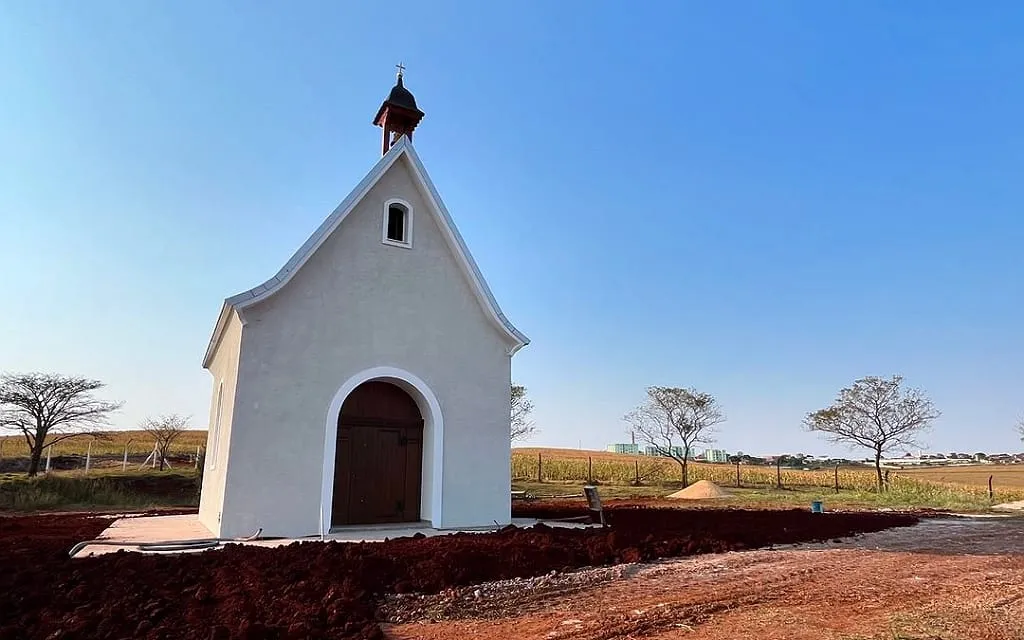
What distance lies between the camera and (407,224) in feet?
43.8

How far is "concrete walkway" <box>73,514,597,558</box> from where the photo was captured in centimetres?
944

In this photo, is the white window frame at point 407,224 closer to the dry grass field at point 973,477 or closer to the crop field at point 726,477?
the crop field at point 726,477

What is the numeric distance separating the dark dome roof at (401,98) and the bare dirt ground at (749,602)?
10.9m

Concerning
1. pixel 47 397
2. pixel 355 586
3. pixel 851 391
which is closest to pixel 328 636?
pixel 355 586

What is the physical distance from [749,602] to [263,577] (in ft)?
18.2

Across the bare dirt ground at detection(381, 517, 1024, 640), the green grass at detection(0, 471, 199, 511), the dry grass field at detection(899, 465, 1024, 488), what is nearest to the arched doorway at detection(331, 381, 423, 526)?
the bare dirt ground at detection(381, 517, 1024, 640)

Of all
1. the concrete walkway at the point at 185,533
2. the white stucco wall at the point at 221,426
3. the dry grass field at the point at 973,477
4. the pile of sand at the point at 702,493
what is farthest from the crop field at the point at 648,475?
the concrete walkway at the point at 185,533

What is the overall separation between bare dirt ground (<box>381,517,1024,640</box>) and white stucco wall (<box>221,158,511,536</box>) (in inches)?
187

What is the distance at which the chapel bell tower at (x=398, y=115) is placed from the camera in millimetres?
14586

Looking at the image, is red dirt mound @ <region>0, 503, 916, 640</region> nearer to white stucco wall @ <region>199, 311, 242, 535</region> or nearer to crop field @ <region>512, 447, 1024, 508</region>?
white stucco wall @ <region>199, 311, 242, 535</region>

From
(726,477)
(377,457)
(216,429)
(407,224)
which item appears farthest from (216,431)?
(726,477)

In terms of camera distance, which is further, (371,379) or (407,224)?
(407,224)

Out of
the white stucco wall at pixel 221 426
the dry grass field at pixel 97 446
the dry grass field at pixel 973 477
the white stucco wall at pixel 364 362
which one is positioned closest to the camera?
the white stucco wall at pixel 364 362

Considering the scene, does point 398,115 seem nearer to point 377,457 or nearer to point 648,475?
point 377,457
